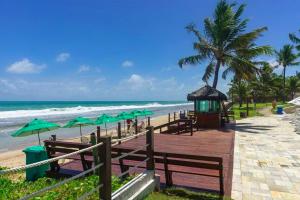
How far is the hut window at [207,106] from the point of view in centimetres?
1962

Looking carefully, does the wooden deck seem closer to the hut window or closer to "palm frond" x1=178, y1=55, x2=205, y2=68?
the hut window

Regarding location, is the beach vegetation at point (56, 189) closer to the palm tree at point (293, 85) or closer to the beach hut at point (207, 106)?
the beach hut at point (207, 106)

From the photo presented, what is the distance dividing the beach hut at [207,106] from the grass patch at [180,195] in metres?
12.8

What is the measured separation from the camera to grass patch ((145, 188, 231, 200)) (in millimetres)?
6195

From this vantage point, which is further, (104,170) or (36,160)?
(36,160)

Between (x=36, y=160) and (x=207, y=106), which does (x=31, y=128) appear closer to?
(x=36, y=160)

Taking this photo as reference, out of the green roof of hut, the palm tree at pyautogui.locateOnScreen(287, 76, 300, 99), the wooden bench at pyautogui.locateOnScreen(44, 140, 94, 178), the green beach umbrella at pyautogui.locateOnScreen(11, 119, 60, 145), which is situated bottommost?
the wooden bench at pyautogui.locateOnScreen(44, 140, 94, 178)

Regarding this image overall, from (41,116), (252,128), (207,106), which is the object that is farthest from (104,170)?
(41,116)

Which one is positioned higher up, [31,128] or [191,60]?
[191,60]

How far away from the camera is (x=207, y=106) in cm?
1983

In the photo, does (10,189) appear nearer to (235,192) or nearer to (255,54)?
(235,192)

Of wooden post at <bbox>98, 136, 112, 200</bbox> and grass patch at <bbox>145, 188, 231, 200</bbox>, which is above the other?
wooden post at <bbox>98, 136, 112, 200</bbox>

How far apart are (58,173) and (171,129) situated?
8.52m

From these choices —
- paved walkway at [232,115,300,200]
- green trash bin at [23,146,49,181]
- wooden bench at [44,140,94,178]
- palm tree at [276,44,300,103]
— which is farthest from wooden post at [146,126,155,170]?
palm tree at [276,44,300,103]
